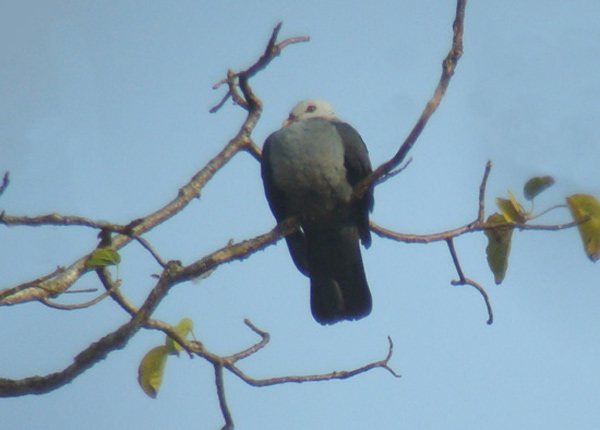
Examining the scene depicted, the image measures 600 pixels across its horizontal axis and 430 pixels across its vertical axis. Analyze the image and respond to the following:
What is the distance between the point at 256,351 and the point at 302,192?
122cm

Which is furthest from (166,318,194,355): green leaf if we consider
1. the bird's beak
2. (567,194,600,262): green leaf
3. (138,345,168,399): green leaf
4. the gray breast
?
the bird's beak

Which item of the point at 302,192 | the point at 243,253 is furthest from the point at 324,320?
the point at 243,253

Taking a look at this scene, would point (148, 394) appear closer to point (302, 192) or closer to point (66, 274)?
point (66, 274)

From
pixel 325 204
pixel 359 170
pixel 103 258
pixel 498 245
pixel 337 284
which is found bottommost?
pixel 498 245

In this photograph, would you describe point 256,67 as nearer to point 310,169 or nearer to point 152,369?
point 310,169

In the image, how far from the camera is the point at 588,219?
10.5ft

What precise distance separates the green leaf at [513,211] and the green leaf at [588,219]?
0.18 m

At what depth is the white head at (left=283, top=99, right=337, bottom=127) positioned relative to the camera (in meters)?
4.96

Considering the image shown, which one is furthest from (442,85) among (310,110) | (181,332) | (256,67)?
(310,110)

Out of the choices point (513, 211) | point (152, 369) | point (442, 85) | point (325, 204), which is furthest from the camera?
point (325, 204)

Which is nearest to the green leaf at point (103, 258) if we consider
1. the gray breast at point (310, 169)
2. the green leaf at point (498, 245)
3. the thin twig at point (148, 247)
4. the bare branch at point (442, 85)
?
the thin twig at point (148, 247)

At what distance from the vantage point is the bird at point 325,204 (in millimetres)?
4281

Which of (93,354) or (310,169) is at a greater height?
(310,169)

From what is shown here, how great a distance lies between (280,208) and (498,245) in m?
1.45
